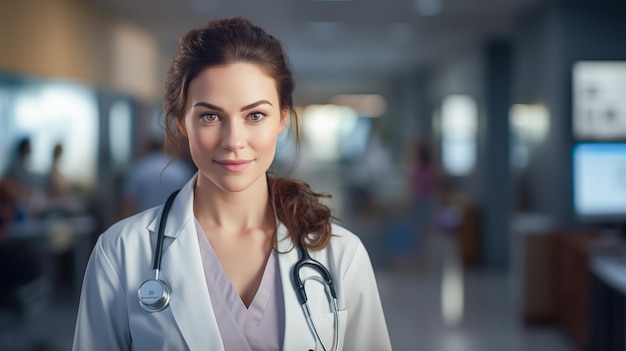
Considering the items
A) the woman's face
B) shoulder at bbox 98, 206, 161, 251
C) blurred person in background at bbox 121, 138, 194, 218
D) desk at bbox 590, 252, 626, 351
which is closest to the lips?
the woman's face

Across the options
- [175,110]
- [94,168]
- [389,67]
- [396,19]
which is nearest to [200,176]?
[175,110]

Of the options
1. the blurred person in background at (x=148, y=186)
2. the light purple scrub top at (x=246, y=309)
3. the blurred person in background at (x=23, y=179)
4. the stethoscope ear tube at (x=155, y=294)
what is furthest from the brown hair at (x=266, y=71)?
the blurred person in background at (x=23, y=179)

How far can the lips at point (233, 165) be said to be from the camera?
4.45ft

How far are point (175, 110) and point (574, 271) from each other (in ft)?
14.5

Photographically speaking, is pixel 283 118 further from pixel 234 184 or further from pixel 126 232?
pixel 126 232

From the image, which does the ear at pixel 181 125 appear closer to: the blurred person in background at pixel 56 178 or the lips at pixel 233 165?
the lips at pixel 233 165

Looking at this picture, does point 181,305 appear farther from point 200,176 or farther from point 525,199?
point 525,199

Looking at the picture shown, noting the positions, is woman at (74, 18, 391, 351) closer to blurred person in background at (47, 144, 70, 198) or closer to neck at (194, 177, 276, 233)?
neck at (194, 177, 276, 233)

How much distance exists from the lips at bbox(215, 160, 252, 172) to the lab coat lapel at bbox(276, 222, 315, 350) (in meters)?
0.21

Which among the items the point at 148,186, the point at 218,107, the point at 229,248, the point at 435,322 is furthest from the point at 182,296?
the point at 435,322

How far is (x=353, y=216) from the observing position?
12305 millimetres

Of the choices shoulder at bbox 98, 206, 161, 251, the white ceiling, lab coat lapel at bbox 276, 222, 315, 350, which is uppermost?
the white ceiling

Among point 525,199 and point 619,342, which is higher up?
point 525,199

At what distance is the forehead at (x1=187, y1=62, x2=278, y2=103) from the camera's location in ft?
4.39
